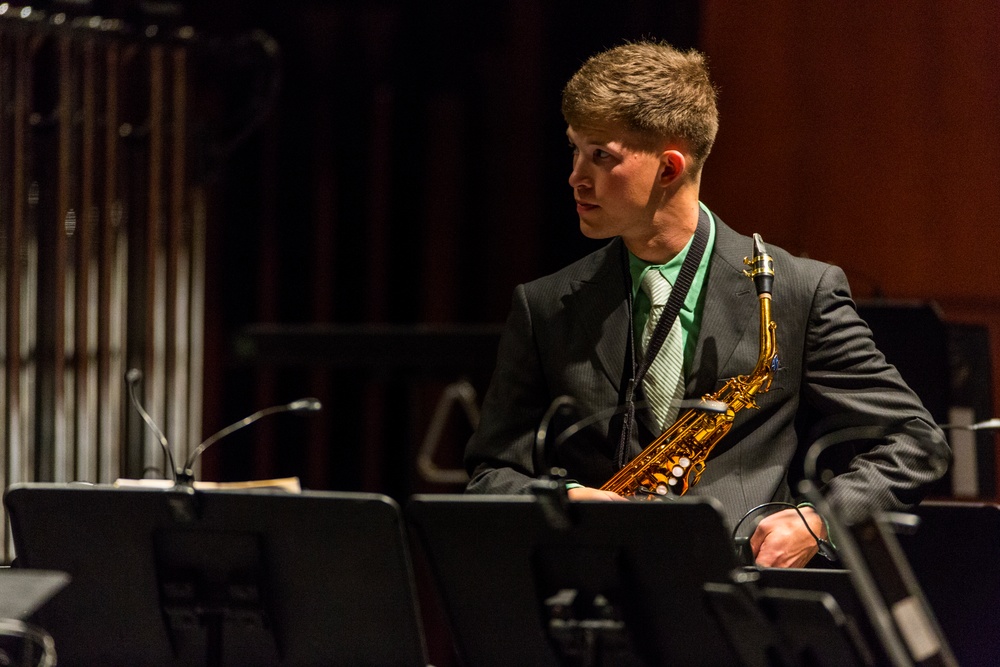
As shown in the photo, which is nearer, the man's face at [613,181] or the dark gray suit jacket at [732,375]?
the dark gray suit jacket at [732,375]

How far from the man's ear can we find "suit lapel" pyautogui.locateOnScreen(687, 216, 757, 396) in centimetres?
20

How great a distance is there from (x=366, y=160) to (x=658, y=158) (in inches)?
116

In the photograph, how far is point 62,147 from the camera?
14.0 feet

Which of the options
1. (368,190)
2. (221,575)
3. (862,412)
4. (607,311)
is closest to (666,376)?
(607,311)

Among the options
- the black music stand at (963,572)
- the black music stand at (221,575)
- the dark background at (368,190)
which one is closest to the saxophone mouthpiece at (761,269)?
the black music stand at (963,572)

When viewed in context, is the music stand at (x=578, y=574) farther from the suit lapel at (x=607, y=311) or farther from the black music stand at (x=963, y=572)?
the black music stand at (x=963, y=572)

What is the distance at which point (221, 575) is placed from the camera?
221 cm

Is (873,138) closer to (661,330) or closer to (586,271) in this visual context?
(586,271)

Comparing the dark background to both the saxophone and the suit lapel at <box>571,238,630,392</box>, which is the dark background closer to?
the suit lapel at <box>571,238,630,392</box>

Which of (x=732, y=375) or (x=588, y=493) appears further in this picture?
(x=732, y=375)

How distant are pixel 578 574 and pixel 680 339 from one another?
0.86 metres

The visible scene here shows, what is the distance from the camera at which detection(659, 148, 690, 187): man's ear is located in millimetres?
2684

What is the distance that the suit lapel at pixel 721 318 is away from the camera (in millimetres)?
2668

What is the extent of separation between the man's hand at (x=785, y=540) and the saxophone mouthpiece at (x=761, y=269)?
1.54ft
